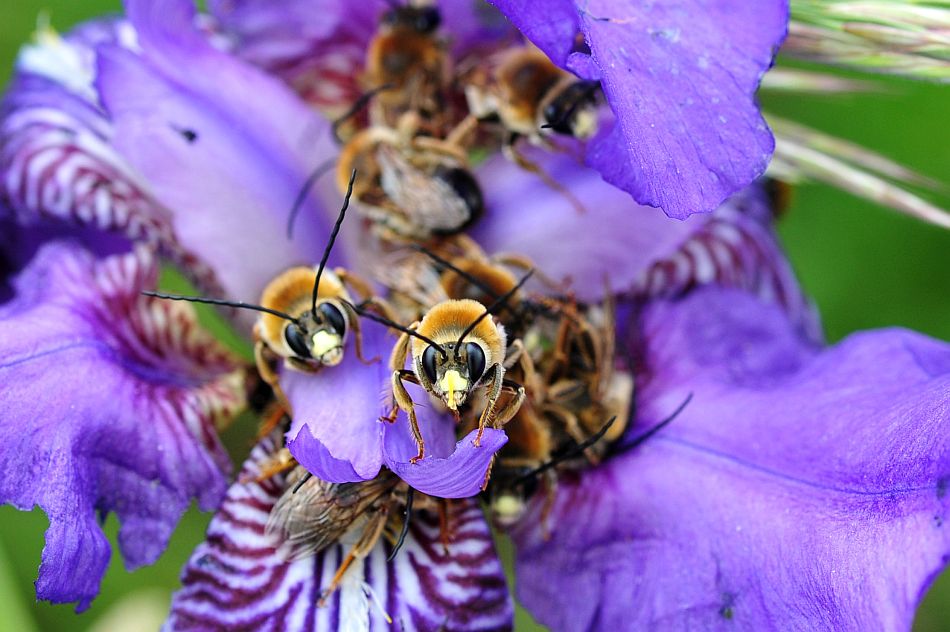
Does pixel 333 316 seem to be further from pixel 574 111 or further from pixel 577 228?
pixel 577 228

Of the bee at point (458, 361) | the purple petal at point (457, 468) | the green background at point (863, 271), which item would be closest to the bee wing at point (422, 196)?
the bee at point (458, 361)

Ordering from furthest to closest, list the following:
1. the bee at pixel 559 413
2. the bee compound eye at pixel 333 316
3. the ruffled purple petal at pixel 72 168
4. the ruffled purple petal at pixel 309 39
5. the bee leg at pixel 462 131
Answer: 1. the ruffled purple petal at pixel 309 39
2. the ruffled purple petal at pixel 72 168
3. the bee leg at pixel 462 131
4. the bee at pixel 559 413
5. the bee compound eye at pixel 333 316

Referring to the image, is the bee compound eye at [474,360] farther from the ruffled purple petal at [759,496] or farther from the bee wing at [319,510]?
the ruffled purple petal at [759,496]

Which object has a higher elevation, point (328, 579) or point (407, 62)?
point (407, 62)

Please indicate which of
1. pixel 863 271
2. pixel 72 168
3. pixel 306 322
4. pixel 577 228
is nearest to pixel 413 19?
pixel 577 228

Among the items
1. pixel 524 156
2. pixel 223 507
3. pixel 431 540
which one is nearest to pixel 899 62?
pixel 524 156
